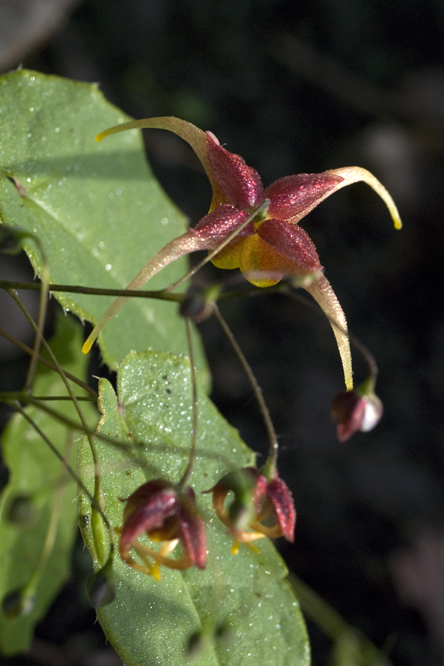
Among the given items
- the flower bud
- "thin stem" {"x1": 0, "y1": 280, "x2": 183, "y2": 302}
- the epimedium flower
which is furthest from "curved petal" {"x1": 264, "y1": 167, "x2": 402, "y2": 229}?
the flower bud

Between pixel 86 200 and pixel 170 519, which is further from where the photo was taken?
pixel 86 200

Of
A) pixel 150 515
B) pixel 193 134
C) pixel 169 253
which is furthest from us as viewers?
pixel 193 134

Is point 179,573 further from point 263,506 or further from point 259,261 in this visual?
point 259,261

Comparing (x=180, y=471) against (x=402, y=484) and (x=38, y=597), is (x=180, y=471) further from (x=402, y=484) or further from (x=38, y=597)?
(x=402, y=484)

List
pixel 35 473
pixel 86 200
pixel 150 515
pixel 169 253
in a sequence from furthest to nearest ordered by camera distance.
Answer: pixel 35 473 → pixel 86 200 → pixel 169 253 → pixel 150 515

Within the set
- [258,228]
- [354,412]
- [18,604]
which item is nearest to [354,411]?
[354,412]

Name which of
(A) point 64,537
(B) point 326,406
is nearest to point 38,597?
→ (A) point 64,537
